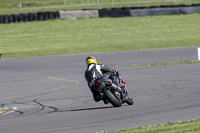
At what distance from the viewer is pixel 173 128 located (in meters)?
8.57

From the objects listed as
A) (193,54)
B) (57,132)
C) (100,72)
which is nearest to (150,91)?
(100,72)

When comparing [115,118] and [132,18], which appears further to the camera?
[132,18]

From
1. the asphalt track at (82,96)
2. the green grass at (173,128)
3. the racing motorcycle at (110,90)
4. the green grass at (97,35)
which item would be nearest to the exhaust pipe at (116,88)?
the racing motorcycle at (110,90)

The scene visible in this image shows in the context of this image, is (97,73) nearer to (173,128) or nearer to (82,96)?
(82,96)

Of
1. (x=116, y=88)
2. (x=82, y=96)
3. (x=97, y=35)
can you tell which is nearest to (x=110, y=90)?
(x=116, y=88)

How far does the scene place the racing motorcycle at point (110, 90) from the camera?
39.2 ft

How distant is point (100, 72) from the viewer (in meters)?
12.4

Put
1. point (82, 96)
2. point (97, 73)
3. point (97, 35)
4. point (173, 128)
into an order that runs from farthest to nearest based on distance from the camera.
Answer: point (97, 35), point (82, 96), point (97, 73), point (173, 128)

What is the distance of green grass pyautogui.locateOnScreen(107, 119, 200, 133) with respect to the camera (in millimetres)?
8328

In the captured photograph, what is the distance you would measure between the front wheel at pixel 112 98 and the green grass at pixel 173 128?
3.11 metres

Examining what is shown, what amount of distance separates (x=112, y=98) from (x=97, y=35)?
25.9 meters

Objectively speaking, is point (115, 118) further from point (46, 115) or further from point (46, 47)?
point (46, 47)

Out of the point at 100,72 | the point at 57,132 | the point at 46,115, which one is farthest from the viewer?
the point at 100,72

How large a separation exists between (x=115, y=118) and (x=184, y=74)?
894 centimetres
